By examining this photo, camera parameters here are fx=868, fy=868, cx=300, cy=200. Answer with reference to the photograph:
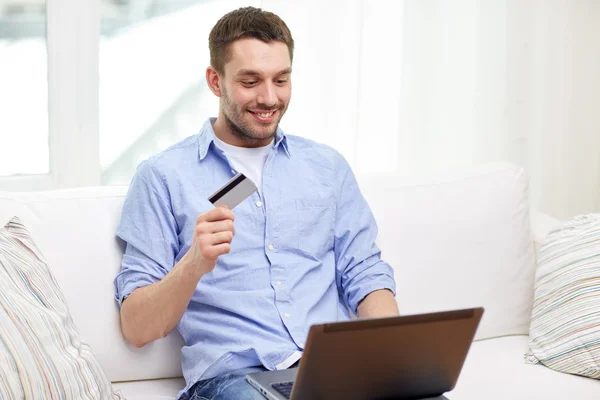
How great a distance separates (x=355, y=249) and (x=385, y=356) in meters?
0.65

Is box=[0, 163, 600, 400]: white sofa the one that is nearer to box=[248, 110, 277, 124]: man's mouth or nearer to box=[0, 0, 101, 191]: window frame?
box=[248, 110, 277, 124]: man's mouth

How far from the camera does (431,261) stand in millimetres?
2055

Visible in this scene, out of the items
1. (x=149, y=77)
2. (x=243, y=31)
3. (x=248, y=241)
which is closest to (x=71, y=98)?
(x=149, y=77)

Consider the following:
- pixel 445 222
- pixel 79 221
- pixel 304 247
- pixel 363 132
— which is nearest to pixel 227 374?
pixel 304 247

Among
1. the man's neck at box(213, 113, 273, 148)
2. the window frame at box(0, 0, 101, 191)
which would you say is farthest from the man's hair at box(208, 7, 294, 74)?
the window frame at box(0, 0, 101, 191)

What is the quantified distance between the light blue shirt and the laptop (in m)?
0.40

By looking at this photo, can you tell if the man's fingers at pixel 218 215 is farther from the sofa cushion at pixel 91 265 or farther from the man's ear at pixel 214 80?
the man's ear at pixel 214 80

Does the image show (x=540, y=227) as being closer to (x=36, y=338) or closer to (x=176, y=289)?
(x=176, y=289)

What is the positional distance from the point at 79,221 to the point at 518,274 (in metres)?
1.06

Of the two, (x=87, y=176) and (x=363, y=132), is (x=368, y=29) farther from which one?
(x=87, y=176)

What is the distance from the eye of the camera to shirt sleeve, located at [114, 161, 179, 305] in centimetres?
174

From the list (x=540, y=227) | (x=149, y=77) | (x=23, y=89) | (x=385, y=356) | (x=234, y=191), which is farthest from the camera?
(x=149, y=77)

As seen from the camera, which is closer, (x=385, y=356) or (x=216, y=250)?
(x=385, y=356)

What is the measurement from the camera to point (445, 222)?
6.84 ft
